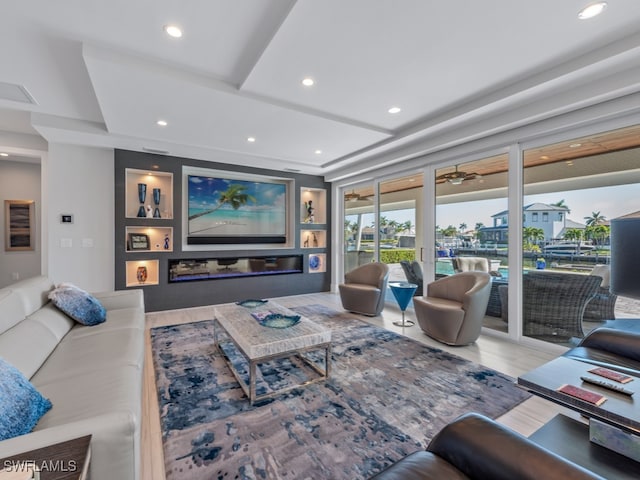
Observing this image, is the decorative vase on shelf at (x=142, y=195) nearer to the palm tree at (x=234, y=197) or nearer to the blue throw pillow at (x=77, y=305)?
the palm tree at (x=234, y=197)

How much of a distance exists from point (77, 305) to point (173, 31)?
8.10 ft

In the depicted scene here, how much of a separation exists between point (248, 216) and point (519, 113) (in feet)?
15.2

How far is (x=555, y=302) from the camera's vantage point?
130 inches

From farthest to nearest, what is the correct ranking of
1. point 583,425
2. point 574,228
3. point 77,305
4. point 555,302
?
1. point 555,302
2. point 574,228
3. point 77,305
4. point 583,425

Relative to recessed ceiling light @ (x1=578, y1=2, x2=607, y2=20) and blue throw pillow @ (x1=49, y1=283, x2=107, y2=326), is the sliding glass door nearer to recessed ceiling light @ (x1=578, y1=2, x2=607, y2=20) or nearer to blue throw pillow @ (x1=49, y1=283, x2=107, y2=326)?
recessed ceiling light @ (x1=578, y1=2, x2=607, y2=20)

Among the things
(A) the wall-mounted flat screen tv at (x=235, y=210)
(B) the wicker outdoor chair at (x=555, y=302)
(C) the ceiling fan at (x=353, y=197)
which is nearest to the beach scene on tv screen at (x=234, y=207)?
(A) the wall-mounted flat screen tv at (x=235, y=210)

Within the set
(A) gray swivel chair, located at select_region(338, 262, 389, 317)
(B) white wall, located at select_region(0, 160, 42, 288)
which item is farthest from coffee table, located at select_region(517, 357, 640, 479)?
(B) white wall, located at select_region(0, 160, 42, 288)

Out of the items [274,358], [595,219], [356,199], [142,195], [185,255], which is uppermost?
[356,199]

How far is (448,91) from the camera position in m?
2.97

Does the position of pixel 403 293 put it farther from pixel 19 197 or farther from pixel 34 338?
pixel 19 197

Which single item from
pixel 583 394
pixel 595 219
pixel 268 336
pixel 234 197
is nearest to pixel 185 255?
pixel 234 197

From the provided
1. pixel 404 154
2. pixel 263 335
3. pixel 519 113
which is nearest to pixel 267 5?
pixel 263 335

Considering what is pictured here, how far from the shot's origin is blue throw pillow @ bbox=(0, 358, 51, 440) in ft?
3.70

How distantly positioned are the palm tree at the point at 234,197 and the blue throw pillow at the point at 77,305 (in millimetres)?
2949
